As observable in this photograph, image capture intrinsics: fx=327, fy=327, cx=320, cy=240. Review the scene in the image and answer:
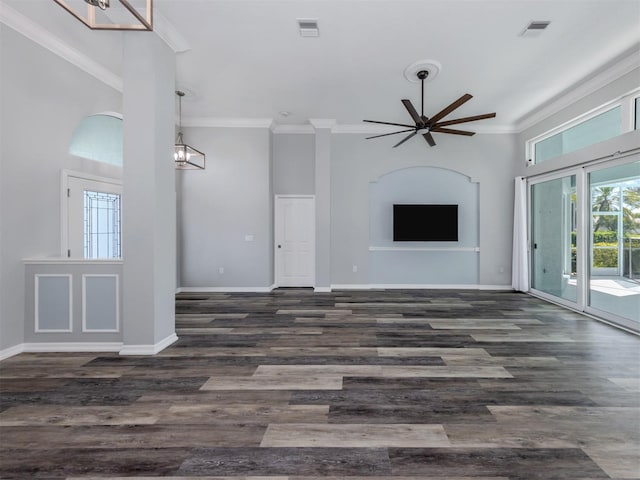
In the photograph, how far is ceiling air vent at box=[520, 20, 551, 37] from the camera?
3293 mm

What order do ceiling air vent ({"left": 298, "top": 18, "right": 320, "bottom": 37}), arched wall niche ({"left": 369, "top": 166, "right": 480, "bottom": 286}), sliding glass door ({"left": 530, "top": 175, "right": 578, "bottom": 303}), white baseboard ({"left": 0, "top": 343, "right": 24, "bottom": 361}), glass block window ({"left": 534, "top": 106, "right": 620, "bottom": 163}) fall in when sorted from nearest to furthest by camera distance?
white baseboard ({"left": 0, "top": 343, "right": 24, "bottom": 361}), ceiling air vent ({"left": 298, "top": 18, "right": 320, "bottom": 37}), glass block window ({"left": 534, "top": 106, "right": 620, "bottom": 163}), sliding glass door ({"left": 530, "top": 175, "right": 578, "bottom": 303}), arched wall niche ({"left": 369, "top": 166, "right": 480, "bottom": 286})

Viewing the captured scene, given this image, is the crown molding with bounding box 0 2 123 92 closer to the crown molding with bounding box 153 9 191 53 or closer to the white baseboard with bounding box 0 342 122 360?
the crown molding with bounding box 153 9 191 53

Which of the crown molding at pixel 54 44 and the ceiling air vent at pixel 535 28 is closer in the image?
the crown molding at pixel 54 44

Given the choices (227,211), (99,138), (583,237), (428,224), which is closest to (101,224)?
(99,138)

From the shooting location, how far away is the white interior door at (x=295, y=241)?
6.84 metres

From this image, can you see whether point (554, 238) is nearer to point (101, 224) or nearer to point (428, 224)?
point (428, 224)

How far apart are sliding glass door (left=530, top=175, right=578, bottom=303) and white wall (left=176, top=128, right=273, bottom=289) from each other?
16.3 feet

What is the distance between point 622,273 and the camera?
4.09 meters

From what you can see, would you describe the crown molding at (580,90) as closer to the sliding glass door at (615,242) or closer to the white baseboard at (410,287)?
the sliding glass door at (615,242)

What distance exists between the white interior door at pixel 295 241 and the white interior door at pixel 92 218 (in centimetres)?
301

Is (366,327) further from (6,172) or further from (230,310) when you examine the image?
(6,172)

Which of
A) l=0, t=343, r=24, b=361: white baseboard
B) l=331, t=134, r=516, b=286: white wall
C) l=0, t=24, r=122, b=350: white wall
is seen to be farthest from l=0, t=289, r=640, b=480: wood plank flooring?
l=331, t=134, r=516, b=286: white wall

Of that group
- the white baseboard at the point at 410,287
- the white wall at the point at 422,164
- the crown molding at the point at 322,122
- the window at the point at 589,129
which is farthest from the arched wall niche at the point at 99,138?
the window at the point at 589,129

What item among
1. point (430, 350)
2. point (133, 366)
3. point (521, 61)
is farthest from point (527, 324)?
point (133, 366)
